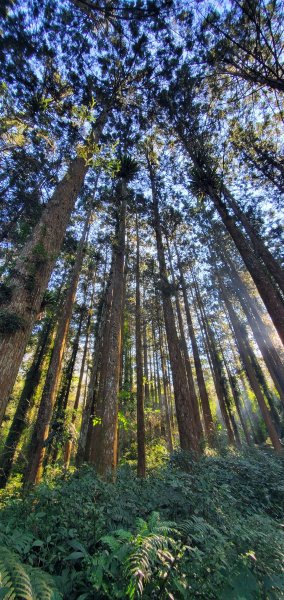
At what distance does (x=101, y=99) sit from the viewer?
30.3 ft

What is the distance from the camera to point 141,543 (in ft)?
7.68

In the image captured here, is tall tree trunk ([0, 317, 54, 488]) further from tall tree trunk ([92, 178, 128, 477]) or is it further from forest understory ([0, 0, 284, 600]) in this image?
tall tree trunk ([92, 178, 128, 477])

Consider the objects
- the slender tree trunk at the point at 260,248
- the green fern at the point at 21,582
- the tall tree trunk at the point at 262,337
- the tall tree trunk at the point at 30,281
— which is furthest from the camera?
the tall tree trunk at the point at 262,337

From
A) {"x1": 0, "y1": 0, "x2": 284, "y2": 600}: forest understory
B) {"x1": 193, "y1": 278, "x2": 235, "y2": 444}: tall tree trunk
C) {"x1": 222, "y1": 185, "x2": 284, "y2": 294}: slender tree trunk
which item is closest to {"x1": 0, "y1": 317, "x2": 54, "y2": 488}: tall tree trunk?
{"x1": 0, "y1": 0, "x2": 284, "y2": 600}: forest understory

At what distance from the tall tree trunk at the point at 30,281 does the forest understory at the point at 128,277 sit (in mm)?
30

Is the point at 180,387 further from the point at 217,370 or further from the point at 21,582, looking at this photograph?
the point at 217,370

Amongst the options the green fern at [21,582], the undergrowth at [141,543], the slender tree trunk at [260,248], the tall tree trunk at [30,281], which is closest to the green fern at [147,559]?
the undergrowth at [141,543]

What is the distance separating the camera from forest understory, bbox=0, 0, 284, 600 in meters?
2.30

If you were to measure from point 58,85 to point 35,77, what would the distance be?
67 cm

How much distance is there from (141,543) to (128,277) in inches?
634

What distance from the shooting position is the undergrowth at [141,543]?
1.98 metres

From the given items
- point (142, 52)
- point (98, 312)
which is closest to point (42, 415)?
point (98, 312)

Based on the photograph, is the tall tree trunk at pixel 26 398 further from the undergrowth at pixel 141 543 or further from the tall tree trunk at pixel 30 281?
the undergrowth at pixel 141 543

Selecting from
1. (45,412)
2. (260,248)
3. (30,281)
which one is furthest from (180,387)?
(260,248)
